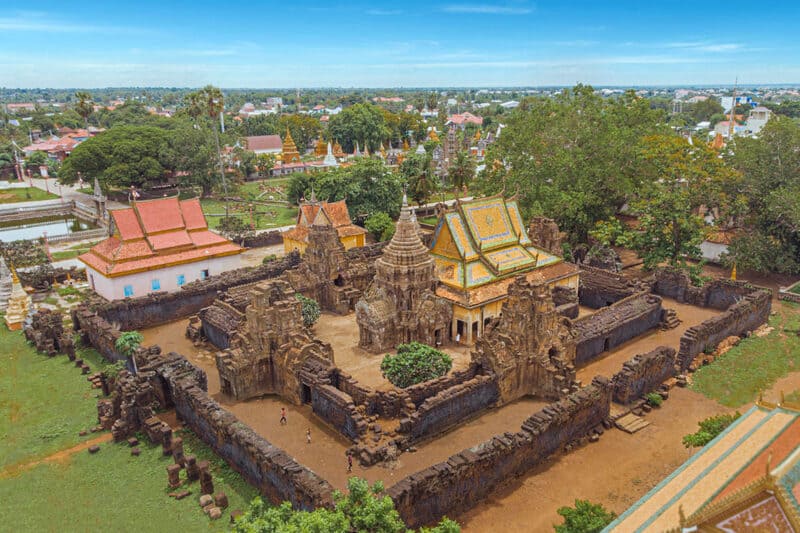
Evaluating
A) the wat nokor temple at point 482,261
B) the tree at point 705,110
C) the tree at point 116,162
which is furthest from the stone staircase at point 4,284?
the tree at point 705,110

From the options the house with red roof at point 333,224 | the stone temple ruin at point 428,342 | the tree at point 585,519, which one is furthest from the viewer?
the house with red roof at point 333,224

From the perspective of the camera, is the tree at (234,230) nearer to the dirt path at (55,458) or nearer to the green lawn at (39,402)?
the green lawn at (39,402)

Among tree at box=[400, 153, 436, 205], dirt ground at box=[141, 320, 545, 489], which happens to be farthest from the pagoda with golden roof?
dirt ground at box=[141, 320, 545, 489]

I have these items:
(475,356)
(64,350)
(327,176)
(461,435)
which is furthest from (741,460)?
(327,176)

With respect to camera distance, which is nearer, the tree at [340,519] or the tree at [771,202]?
the tree at [340,519]

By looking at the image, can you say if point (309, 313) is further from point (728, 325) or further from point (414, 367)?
point (728, 325)

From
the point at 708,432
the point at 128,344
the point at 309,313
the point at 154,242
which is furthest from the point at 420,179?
the point at 708,432
